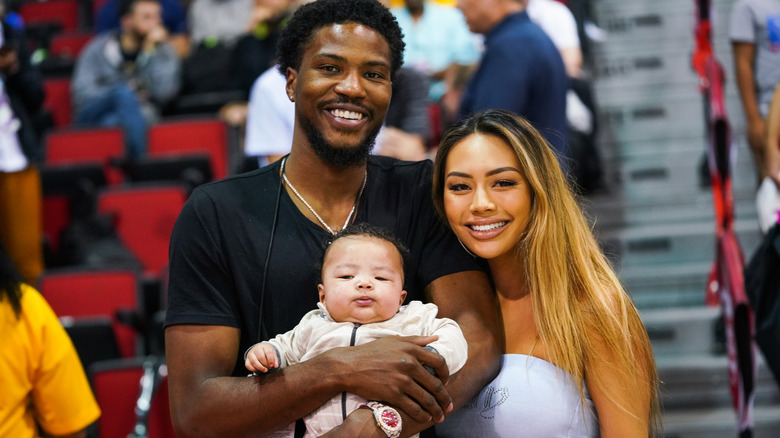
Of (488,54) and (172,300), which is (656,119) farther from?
(172,300)

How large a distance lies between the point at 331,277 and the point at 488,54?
1.82 metres

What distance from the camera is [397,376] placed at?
78.7 inches

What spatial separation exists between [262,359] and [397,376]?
29cm

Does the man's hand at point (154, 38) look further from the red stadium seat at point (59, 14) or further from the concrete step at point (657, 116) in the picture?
the concrete step at point (657, 116)

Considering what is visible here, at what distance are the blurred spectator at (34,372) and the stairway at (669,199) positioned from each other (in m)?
1.96

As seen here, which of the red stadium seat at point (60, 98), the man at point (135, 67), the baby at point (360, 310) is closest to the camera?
the baby at point (360, 310)

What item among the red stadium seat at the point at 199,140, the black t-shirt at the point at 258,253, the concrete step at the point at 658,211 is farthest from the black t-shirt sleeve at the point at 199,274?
the red stadium seat at the point at 199,140

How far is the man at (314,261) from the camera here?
2029mm

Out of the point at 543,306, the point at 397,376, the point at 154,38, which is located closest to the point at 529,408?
the point at 543,306

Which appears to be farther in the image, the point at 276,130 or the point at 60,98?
the point at 60,98

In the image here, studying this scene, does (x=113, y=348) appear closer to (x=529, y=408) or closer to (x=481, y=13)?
(x=481, y=13)

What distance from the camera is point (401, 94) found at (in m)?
4.50

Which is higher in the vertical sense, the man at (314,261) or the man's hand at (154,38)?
the man's hand at (154,38)

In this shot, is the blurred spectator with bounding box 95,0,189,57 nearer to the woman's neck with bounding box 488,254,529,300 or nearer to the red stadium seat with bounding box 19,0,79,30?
the red stadium seat with bounding box 19,0,79,30
